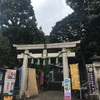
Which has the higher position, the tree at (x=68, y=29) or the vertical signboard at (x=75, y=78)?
the tree at (x=68, y=29)

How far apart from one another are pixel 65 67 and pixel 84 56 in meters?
5.70

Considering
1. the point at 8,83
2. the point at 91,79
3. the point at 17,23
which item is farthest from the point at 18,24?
the point at 91,79

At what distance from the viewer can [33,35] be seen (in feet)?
65.5

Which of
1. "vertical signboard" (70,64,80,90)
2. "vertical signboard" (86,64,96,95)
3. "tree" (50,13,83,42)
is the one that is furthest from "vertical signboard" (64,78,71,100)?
"tree" (50,13,83,42)

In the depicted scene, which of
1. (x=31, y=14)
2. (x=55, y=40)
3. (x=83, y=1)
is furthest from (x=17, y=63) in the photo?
(x=83, y=1)

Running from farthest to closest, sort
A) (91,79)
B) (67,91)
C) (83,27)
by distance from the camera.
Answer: (83,27) < (91,79) < (67,91)

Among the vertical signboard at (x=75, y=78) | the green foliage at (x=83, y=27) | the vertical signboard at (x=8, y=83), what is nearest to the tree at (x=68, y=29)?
the green foliage at (x=83, y=27)

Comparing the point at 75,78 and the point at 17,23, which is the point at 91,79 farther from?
the point at 17,23

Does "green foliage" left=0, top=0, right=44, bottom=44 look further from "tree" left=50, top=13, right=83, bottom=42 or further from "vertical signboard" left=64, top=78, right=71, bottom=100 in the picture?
"vertical signboard" left=64, top=78, right=71, bottom=100

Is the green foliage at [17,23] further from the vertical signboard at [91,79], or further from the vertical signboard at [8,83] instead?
the vertical signboard at [91,79]

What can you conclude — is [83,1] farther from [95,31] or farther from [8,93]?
[8,93]

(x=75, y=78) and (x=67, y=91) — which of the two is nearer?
(x=67, y=91)

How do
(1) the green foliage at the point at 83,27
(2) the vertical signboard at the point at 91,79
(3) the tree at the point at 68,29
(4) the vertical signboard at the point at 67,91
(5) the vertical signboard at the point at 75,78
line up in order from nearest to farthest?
(4) the vertical signboard at the point at 67,91
(2) the vertical signboard at the point at 91,79
(5) the vertical signboard at the point at 75,78
(1) the green foliage at the point at 83,27
(3) the tree at the point at 68,29

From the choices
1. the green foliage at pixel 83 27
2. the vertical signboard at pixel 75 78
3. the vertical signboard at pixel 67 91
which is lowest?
the vertical signboard at pixel 67 91
